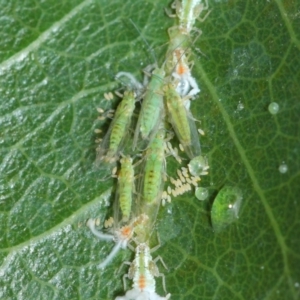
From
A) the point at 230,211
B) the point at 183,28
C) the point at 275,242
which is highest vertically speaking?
the point at 183,28

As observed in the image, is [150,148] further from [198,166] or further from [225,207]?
[225,207]

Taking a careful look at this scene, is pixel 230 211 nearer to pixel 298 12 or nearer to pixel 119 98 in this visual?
pixel 119 98

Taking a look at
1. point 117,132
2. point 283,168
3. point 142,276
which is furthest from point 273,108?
point 142,276

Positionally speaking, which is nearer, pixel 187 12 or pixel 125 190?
pixel 125 190

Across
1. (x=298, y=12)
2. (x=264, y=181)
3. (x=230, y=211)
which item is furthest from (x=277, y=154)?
(x=298, y=12)

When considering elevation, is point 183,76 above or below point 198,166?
above
